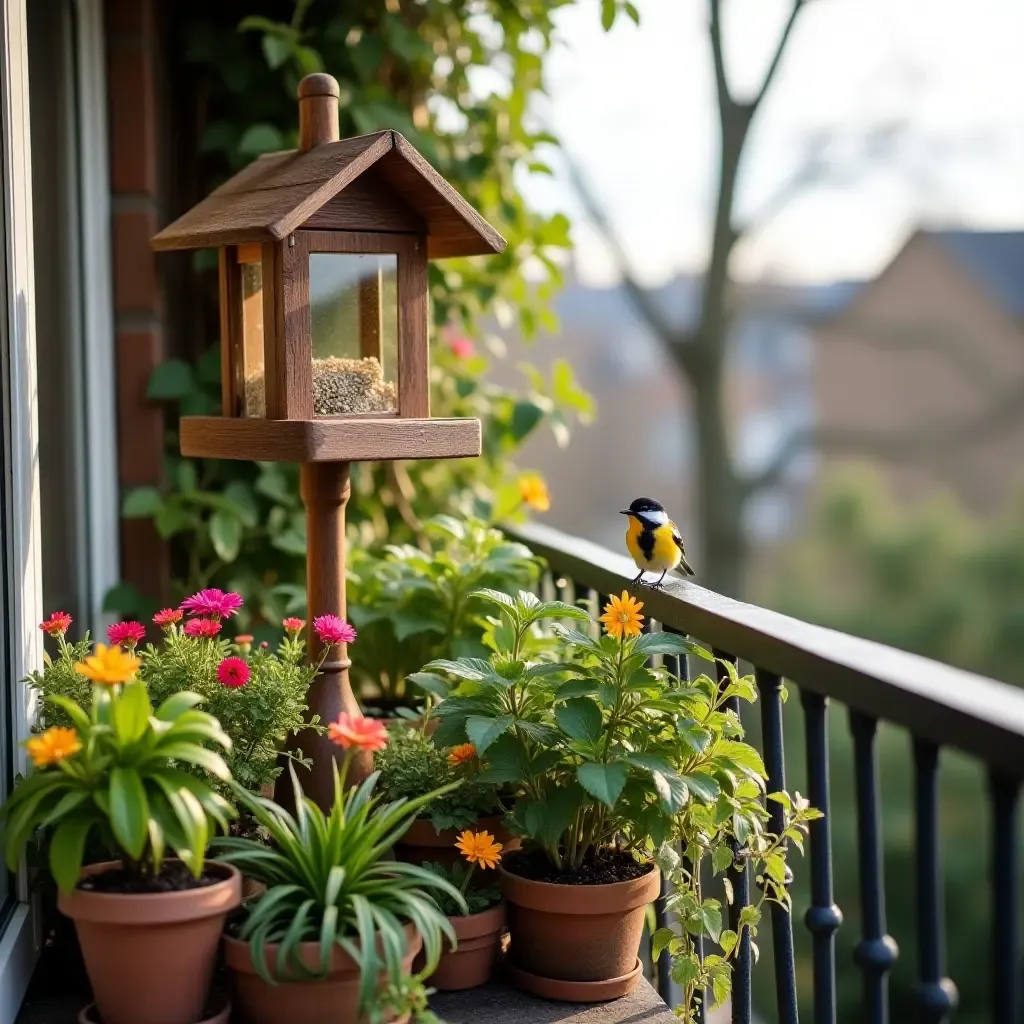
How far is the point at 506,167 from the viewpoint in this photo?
310cm

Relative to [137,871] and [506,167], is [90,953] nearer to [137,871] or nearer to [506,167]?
[137,871]

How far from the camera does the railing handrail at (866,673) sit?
3.68 feet

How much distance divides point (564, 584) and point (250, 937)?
123cm

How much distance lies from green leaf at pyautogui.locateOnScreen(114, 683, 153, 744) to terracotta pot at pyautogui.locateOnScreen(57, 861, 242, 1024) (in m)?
0.18

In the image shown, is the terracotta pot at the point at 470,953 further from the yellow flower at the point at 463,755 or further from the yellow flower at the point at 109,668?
the yellow flower at the point at 109,668

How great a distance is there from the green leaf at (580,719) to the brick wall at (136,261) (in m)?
1.27

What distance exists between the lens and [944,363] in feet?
31.7

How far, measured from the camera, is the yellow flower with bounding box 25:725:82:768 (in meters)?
1.27

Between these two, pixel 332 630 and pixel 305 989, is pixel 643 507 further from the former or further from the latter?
pixel 305 989

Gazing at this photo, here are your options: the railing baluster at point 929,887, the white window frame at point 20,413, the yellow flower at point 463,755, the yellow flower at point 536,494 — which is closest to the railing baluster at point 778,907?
the railing baluster at point 929,887

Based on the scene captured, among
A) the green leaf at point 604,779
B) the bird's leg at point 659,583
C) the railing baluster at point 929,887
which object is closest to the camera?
the railing baluster at point 929,887

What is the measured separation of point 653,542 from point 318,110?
902 mm

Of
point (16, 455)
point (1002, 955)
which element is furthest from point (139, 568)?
point (1002, 955)

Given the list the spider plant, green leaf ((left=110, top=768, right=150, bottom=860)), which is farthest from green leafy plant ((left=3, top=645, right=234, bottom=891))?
the spider plant
